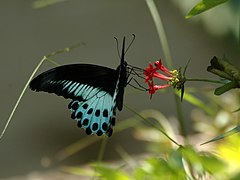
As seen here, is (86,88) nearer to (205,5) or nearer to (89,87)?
(89,87)

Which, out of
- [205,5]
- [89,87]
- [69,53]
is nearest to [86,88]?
[89,87]

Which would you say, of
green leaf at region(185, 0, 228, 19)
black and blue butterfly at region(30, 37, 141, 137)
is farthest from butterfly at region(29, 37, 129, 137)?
green leaf at region(185, 0, 228, 19)

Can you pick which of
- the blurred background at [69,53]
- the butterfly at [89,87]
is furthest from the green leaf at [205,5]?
the blurred background at [69,53]

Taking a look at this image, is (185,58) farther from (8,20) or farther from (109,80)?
(109,80)

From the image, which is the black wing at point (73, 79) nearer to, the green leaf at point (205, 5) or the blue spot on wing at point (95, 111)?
the blue spot on wing at point (95, 111)

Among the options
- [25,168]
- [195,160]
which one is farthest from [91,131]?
[25,168]

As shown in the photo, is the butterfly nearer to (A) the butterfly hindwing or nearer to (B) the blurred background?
(A) the butterfly hindwing
